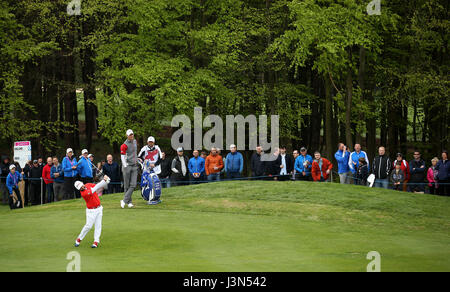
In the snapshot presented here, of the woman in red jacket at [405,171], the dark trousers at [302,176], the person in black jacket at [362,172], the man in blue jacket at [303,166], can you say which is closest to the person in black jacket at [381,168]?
the person in black jacket at [362,172]

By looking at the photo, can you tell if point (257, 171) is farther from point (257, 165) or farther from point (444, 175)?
point (444, 175)

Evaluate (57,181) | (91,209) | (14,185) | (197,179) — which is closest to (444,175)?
(197,179)

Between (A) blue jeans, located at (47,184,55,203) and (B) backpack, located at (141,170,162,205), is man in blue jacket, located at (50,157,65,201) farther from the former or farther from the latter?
(B) backpack, located at (141,170,162,205)

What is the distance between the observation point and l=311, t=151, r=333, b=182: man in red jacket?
24.8m

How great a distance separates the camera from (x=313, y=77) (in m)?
43.4

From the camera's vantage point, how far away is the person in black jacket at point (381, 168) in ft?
76.9

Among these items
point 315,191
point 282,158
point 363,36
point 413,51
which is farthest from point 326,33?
point 315,191

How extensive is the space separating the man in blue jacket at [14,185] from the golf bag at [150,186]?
25.9 ft

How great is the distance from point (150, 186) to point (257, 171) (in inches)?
221

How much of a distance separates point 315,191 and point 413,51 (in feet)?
50.6

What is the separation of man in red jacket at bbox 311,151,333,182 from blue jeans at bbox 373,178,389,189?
74.2 inches

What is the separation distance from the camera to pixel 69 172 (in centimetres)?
2583

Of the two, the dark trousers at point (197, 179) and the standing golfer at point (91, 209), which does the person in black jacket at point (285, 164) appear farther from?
the standing golfer at point (91, 209)

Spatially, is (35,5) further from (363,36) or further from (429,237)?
(429,237)
